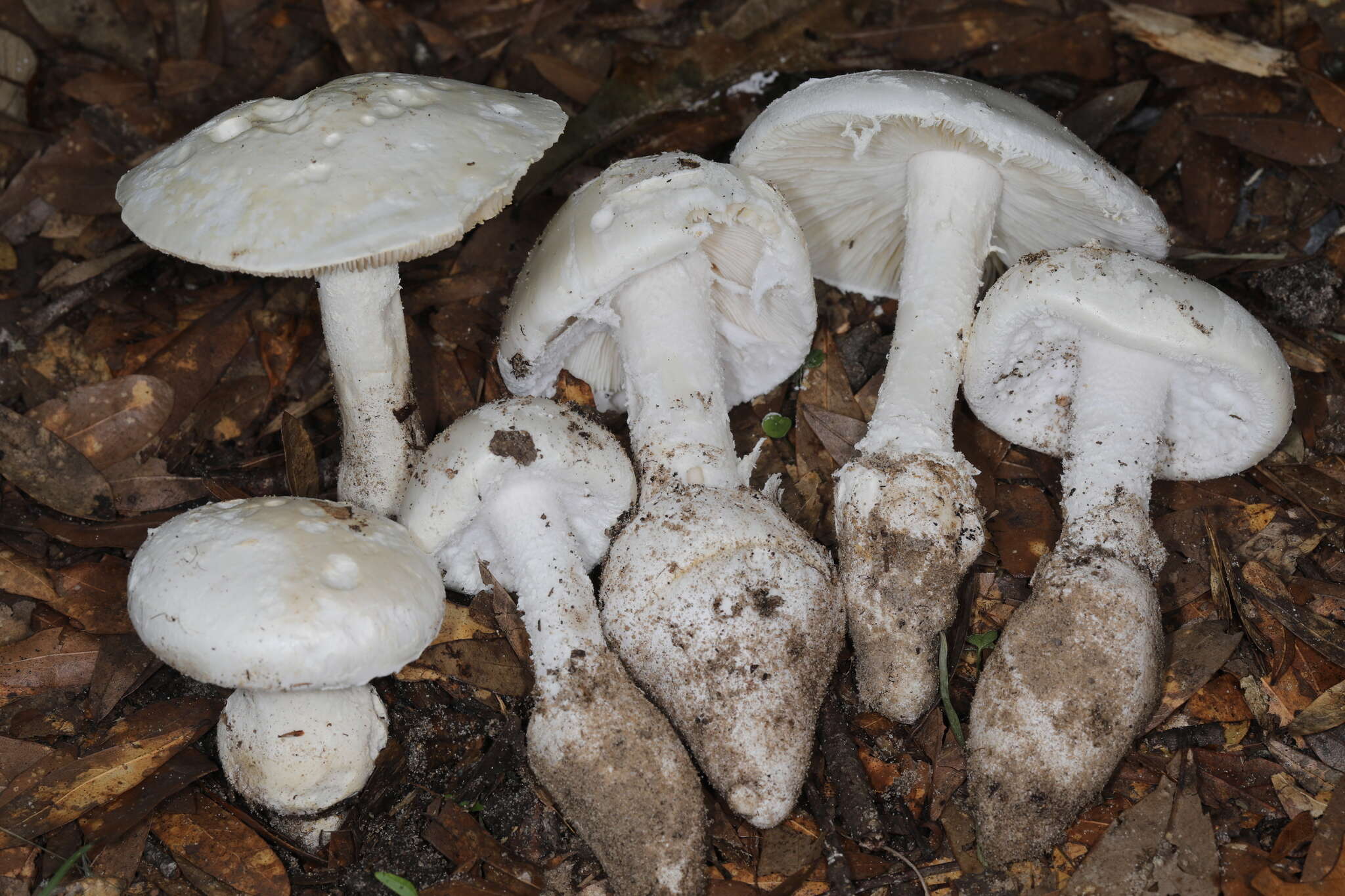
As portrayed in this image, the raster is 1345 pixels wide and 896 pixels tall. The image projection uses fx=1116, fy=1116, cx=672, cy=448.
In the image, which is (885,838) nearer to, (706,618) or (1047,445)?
(706,618)

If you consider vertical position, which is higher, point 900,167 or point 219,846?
point 900,167

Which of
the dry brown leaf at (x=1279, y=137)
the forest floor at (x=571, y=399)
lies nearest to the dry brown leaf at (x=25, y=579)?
the forest floor at (x=571, y=399)

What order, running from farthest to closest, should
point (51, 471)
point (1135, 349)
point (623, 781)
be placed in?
point (51, 471)
point (1135, 349)
point (623, 781)

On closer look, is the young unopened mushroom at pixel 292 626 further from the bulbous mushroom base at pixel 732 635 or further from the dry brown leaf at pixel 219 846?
the bulbous mushroom base at pixel 732 635

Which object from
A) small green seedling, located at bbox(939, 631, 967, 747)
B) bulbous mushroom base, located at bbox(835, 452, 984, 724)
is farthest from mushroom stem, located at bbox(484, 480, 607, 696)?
small green seedling, located at bbox(939, 631, 967, 747)

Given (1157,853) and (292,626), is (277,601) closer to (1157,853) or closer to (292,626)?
(292,626)

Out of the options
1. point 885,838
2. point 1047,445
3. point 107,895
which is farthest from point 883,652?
point 107,895

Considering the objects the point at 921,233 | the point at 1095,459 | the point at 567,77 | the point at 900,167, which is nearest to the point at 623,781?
the point at 1095,459

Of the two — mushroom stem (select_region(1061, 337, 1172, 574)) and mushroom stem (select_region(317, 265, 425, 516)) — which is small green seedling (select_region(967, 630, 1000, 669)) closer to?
mushroom stem (select_region(1061, 337, 1172, 574))
